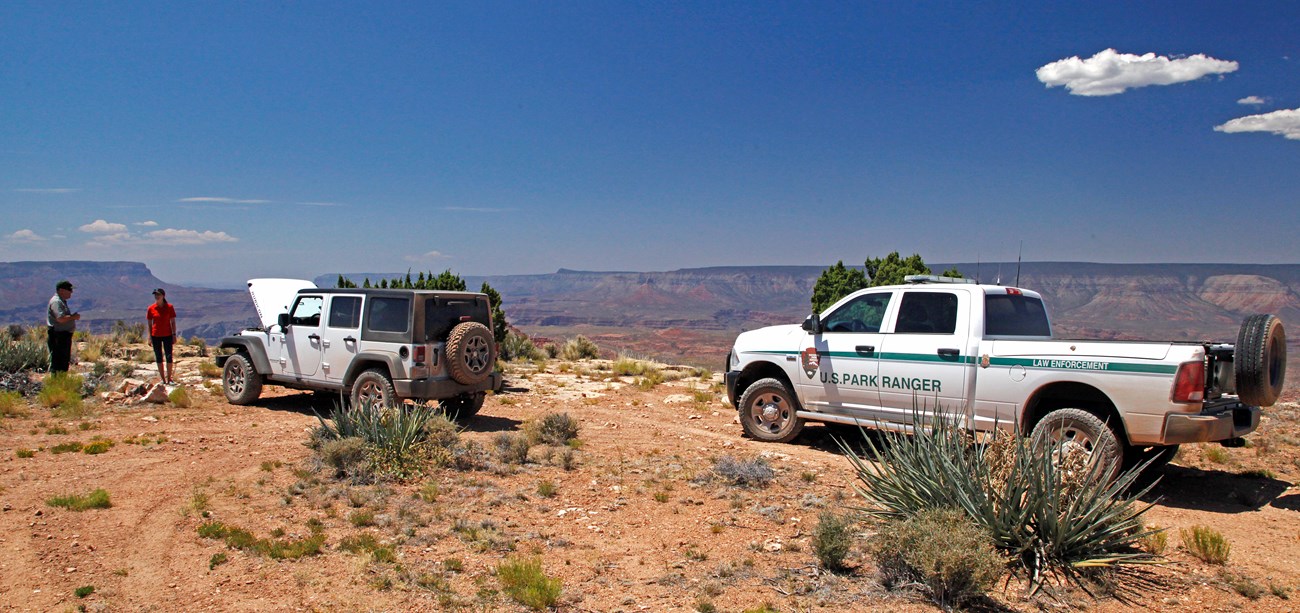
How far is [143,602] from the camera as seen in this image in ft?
15.5

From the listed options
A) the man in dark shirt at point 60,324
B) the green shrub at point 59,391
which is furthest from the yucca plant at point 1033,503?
the man in dark shirt at point 60,324

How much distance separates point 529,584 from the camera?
4.89 meters

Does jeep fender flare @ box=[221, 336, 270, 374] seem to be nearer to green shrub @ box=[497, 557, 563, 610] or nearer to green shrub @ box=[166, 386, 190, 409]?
green shrub @ box=[166, 386, 190, 409]

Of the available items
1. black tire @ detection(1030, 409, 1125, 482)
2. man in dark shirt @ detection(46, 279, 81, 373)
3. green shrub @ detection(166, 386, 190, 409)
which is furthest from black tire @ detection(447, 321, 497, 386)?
black tire @ detection(1030, 409, 1125, 482)

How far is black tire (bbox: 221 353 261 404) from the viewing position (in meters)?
12.3

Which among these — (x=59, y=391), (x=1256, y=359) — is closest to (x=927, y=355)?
(x=1256, y=359)

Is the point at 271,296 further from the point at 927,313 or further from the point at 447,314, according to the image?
the point at 927,313

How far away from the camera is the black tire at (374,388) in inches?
402

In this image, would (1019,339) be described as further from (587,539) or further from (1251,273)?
(1251,273)

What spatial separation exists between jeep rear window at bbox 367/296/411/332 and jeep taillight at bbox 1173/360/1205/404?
8554mm

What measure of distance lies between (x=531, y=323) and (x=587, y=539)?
10955cm

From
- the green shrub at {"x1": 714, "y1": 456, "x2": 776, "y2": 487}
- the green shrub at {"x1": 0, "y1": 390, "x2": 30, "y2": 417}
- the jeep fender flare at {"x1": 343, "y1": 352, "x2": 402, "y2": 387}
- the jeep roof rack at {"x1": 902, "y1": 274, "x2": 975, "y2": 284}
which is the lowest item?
the green shrub at {"x1": 0, "y1": 390, "x2": 30, "y2": 417}

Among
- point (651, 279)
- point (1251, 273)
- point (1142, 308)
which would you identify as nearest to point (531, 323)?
point (651, 279)

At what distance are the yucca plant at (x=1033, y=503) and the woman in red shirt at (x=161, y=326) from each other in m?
12.7
